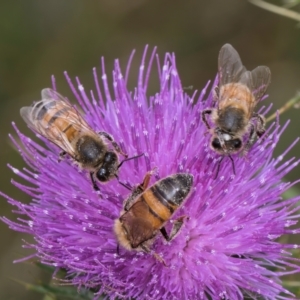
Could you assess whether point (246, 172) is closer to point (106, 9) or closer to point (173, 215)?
point (173, 215)

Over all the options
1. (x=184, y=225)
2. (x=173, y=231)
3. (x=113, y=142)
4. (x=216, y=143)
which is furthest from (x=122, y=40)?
(x=173, y=231)

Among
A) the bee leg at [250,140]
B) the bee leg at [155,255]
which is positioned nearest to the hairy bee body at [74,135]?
the bee leg at [155,255]

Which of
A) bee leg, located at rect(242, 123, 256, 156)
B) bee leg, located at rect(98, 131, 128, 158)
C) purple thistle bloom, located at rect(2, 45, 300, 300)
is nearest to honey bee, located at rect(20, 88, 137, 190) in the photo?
bee leg, located at rect(98, 131, 128, 158)

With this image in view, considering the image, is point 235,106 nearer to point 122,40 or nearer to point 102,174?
point 102,174

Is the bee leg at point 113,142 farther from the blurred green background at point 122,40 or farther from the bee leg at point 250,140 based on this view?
the blurred green background at point 122,40

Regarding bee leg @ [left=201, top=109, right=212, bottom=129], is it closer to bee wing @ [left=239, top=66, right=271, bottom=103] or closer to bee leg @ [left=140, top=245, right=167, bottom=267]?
bee wing @ [left=239, top=66, right=271, bottom=103]
